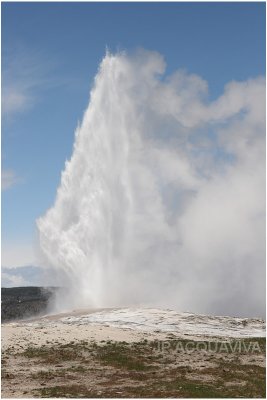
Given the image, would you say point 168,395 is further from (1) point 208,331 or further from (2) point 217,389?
(1) point 208,331

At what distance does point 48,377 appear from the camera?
2908 cm

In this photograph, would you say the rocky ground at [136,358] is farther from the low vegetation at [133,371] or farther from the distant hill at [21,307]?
the distant hill at [21,307]

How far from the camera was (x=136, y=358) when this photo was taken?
110 feet

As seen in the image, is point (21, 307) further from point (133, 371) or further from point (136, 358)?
point (133, 371)

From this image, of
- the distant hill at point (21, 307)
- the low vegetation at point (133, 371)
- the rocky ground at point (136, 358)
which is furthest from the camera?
the distant hill at point (21, 307)

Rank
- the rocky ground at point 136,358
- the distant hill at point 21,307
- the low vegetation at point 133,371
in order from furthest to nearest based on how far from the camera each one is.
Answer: the distant hill at point 21,307 → the rocky ground at point 136,358 → the low vegetation at point 133,371

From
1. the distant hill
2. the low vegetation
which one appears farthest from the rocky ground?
the distant hill

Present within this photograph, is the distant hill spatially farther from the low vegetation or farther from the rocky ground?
the low vegetation

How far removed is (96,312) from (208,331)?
1436cm

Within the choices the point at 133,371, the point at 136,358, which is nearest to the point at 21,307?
the point at 136,358

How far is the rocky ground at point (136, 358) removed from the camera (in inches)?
1051

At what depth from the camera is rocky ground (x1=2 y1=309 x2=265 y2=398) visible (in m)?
26.7

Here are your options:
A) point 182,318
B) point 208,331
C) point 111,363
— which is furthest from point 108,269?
point 111,363

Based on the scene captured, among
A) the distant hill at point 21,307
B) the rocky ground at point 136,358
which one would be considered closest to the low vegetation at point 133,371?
the rocky ground at point 136,358
